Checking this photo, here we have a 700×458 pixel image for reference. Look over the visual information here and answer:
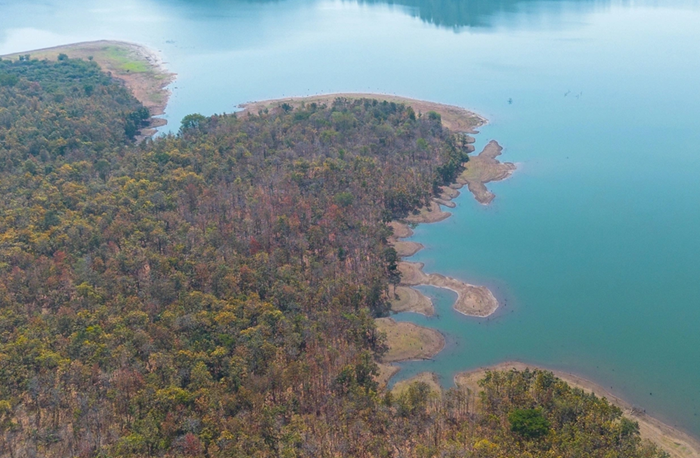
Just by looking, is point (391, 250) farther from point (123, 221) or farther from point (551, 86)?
point (551, 86)

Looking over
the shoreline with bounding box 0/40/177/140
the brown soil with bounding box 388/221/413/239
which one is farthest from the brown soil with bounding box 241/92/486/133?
the brown soil with bounding box 388/221/413/239

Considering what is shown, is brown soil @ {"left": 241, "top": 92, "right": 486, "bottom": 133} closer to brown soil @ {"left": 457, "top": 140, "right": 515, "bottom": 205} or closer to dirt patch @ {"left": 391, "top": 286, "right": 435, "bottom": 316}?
brown soil @ {"left": 457, "top": 140, "right": 515, "bottom": 205}

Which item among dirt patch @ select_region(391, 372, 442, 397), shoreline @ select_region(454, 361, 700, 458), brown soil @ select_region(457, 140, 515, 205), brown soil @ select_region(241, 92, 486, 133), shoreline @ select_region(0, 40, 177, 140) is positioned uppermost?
shoreline @ select_region(0, 40, 177, 140)

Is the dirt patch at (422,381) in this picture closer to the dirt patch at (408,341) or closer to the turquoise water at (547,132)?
the turquoise water at (547,132)

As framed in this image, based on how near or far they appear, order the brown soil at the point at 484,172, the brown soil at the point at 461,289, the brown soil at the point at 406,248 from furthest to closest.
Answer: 1. the brown soil at the point at 484,172
2. the brown soil at the point at 406,248
3. the brown soil at the point at 461,289

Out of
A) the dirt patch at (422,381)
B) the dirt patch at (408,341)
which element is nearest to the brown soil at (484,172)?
the dirt patch at (408,341)

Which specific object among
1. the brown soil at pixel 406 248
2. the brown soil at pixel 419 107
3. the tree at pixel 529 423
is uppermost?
the brown soil at pixel 419 107

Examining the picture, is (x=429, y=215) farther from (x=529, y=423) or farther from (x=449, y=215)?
(x=529, y=423)
